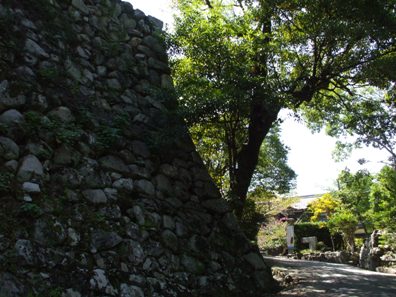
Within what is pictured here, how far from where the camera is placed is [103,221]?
4984mm

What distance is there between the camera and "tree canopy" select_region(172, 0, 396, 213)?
6.85 metres

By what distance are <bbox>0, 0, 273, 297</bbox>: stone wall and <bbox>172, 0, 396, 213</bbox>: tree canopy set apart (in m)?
0.68

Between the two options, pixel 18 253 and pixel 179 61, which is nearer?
pixel 18 253

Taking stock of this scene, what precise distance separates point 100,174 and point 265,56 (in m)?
4.13

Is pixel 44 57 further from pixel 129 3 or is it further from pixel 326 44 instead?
pixel 326 44

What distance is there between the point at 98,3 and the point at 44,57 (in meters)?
2.30

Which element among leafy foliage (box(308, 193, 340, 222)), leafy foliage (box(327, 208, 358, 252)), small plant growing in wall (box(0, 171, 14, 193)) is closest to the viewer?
small plant growing in wall (box(0, 171, 14, 193))

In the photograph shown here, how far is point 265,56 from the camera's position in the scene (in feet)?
25.7

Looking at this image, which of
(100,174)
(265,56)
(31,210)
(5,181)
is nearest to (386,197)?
(265,56)

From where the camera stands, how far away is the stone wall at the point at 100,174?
14.1ft

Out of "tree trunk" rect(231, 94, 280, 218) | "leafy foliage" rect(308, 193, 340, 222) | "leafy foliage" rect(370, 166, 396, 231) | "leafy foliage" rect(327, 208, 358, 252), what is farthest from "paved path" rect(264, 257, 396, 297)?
"leafy foliage" rect(308, 193, 340, 222)

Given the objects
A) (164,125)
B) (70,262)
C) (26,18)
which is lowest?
(70,262)

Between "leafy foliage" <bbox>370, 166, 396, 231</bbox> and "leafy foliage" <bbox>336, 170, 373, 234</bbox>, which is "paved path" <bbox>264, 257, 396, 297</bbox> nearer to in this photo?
"leafy foliage" <bbox>370, 166, 396, 231</bbox>

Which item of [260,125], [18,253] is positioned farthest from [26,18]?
[260,125]
